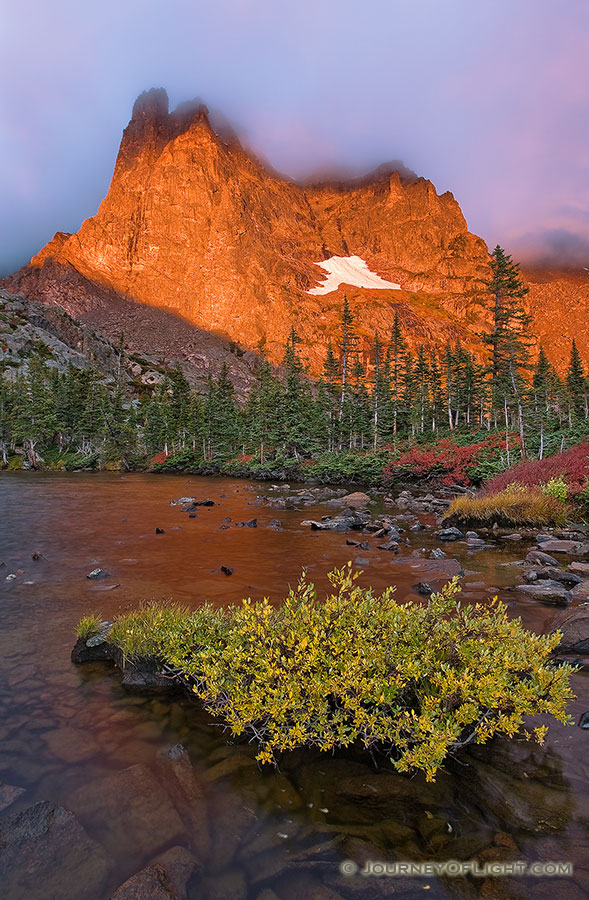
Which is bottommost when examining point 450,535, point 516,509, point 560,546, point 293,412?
point 450,535

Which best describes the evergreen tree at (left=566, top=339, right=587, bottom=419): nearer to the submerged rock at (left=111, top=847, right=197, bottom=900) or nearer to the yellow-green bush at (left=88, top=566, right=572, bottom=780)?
the yellow-green bush at (left=88, top=566, right=572, bottom=780)

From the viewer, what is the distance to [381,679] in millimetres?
4844

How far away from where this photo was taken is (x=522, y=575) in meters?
12.5

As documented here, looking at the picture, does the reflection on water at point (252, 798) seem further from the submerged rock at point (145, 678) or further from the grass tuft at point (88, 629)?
the grass tuft at point (88, 629)

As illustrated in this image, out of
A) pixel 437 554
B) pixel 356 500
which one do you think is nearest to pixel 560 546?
pixel 437 554

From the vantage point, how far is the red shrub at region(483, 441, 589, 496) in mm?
20906

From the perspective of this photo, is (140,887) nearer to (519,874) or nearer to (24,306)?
(519,874)

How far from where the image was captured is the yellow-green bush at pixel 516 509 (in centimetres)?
1942

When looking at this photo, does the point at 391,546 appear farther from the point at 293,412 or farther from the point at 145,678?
the point at 293,412

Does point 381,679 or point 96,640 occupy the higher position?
→ point 381,679

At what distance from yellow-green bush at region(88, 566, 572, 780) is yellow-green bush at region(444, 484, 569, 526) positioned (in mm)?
15802

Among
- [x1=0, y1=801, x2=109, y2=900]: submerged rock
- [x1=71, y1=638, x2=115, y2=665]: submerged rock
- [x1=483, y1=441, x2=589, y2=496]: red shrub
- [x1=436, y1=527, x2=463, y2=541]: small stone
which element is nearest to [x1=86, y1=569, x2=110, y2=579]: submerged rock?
[x1=71, y1=638, x2=115, y2=665]: submerged rock

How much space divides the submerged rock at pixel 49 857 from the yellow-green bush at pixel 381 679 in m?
1.64

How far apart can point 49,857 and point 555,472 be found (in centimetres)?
2427
